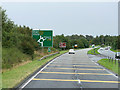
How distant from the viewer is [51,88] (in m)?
9.82

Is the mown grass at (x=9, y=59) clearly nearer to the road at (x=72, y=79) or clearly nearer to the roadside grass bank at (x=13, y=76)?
the roadside grass bank at (x=13, y=76)

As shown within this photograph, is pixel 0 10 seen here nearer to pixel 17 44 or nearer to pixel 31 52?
pixel 17 44

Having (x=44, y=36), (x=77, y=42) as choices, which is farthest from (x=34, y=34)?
(x=77, y=42)

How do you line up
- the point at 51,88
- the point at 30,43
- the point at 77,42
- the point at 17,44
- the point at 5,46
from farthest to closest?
the point at 77,42 → the point at 30,43 → the point at 17,44 → the point at 5,46 → the point at 51,88

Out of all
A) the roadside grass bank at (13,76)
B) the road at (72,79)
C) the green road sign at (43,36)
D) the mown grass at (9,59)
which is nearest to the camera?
the roadside grass bank at (13,76)

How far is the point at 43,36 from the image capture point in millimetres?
36438

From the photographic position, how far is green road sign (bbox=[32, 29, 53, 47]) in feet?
119

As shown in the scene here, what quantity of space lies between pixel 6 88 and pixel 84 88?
359cm

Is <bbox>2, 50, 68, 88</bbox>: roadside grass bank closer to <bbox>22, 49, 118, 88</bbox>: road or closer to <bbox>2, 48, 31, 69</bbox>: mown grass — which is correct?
<bbox>22, 49, 118, 88</bbox>: road

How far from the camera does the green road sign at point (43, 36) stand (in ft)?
119

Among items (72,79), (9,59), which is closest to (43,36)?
(9,59)

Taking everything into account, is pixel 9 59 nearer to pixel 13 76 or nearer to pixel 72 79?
pixel 13 76

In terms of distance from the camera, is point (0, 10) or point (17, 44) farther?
point (17, 44)

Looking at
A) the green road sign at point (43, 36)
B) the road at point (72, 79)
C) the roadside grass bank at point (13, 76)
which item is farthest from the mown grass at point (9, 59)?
the green road sign at point (43, 36)
